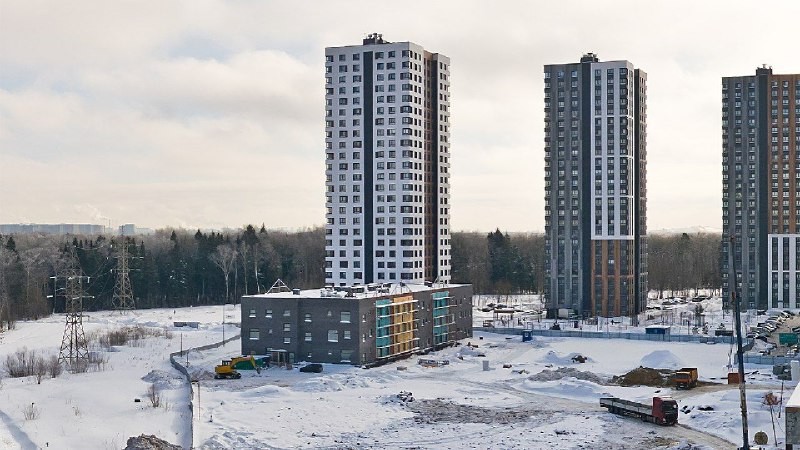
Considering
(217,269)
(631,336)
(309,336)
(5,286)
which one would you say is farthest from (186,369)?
(217,269)

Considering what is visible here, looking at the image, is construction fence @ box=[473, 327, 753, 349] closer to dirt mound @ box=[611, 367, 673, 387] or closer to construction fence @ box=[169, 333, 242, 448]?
dirt mound @ box=[611, 367, 673, 387]

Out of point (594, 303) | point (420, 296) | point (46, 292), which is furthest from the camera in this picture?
point (46, 292)

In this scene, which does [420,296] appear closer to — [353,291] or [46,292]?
[353,291]

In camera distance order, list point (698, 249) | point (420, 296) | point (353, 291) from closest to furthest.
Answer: point (353, 291) < point (420, 296) < point (698, 249)

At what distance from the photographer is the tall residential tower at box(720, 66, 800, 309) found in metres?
120

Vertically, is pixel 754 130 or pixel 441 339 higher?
pixel 754 130

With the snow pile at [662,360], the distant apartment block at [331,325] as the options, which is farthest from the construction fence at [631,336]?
the distant apartment block at [331,325]

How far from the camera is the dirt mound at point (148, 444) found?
42.0 metres

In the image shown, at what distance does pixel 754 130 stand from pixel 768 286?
21.5 m

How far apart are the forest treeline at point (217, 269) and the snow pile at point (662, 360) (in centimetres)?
7878

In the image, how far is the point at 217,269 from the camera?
151 meters

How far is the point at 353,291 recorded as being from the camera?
256 feet

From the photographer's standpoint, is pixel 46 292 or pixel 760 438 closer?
pixel 760 438

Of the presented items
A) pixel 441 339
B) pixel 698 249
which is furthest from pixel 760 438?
pixel 698 249
